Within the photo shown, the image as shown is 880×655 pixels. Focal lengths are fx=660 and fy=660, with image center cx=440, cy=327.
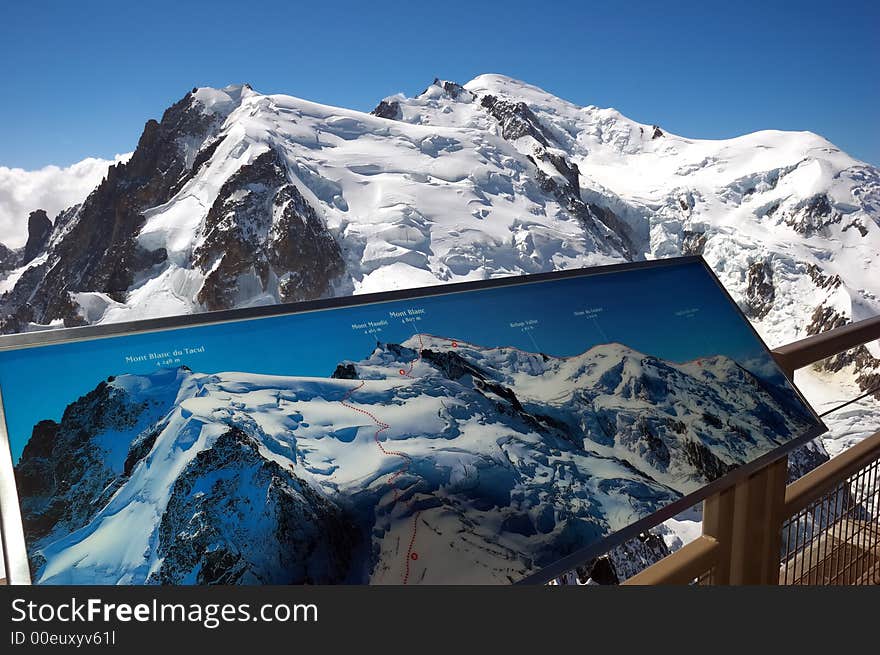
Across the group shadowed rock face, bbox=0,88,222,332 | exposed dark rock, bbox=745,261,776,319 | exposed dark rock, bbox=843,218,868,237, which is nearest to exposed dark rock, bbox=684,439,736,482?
exposed dark rock, bbox=745,261,776,319

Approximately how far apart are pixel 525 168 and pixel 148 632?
23192 millimetres

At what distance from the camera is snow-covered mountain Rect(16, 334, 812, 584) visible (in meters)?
0.44

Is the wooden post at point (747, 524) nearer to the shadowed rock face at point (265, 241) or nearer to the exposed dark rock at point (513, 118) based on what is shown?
the shadowed rock face at point (265, 241)

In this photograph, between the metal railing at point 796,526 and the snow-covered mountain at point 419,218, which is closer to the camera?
the metal railing at point 796,526

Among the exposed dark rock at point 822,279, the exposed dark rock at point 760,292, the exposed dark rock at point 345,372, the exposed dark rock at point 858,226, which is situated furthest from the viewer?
the exposed dark rock at point 858,226

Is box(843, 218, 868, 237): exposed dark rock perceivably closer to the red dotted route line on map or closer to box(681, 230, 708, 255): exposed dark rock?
box(681, 230, 708, 255): exposed dark rock

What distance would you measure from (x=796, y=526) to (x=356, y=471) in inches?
28.5

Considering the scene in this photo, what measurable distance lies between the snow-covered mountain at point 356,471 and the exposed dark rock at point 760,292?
24643 mm

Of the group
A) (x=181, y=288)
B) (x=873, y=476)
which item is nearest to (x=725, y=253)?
(x=181, y=288)

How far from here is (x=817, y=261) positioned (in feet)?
85.7

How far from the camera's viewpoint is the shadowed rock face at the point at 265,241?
2056cm

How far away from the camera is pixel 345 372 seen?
0.57m

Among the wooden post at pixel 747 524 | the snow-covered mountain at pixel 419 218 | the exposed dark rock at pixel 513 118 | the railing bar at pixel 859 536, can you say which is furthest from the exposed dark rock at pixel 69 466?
the exposed dark rock at pixel 513 118

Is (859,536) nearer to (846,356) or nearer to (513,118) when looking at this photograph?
(846,356)
